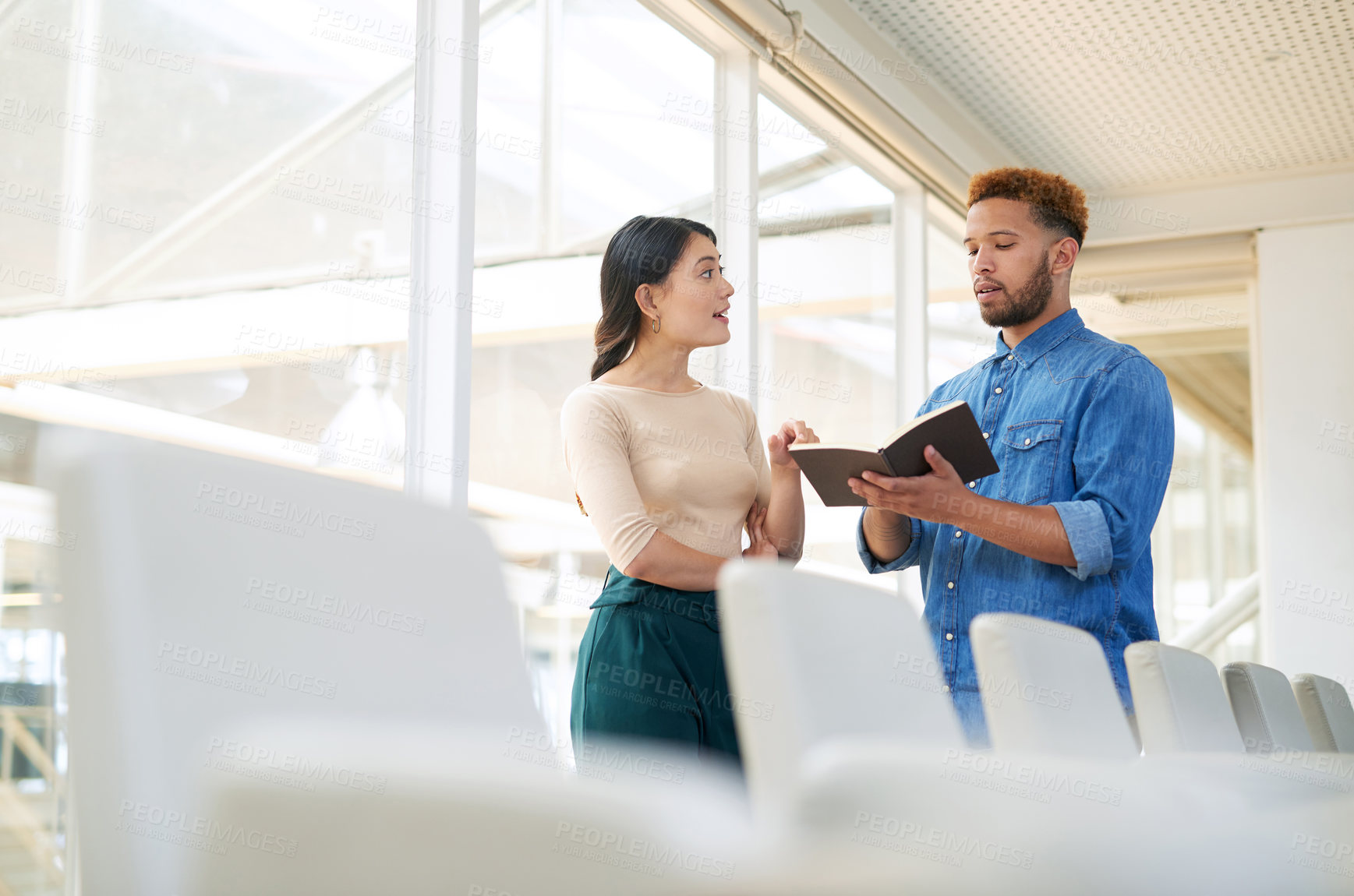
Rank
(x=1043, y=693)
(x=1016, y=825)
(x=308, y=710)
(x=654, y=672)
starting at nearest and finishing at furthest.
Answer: (x=1016, y=825), (x=308, y=710), (x=1043, y=693), (x=654, y=672)

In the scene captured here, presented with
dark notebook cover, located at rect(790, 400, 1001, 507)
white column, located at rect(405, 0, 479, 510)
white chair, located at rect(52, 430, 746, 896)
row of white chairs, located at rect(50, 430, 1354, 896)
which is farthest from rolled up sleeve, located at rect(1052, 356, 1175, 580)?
white column, located at rect(405, 0, 479, 510)

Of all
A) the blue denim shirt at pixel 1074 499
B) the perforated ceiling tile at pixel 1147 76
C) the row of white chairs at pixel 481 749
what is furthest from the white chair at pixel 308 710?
the perforated ceiling tile at pixel 1147 76

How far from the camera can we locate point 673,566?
1.72 metres

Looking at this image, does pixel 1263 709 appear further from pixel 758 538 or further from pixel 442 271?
pixel 442 271

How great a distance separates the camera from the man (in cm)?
182

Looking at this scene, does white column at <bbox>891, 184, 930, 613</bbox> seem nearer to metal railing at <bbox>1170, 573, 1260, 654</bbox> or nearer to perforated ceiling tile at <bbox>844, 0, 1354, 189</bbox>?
perforated ceiling tile at <bbox>844, 0, 1354, 189</bbox>

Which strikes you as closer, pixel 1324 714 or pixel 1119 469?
pixel 1119 469

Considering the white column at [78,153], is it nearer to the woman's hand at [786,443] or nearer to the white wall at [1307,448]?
the woman's hand at [786,443]

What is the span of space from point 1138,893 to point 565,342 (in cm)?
259

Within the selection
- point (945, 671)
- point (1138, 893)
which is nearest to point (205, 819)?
point (1138, 893)

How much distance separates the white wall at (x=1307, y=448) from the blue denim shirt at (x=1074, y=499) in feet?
11.2

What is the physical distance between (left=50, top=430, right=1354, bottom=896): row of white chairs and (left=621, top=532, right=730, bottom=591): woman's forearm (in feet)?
2.04

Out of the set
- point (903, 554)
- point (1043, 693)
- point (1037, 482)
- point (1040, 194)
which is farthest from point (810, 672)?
point (1040, 194)

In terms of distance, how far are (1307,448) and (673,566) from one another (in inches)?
166
